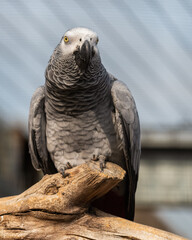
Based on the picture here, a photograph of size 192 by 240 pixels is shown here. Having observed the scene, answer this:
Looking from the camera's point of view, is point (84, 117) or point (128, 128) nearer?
point (84, 117)

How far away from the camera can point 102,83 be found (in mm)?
2736

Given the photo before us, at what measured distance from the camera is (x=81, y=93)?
8.84ft

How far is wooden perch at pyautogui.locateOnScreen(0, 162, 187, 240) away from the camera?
7.40 feet

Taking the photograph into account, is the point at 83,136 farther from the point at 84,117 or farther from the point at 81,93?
the point at 81,93

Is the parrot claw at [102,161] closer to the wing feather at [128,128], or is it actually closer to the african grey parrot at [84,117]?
the african grey parrot at [84,117]

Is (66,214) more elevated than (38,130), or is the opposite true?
(38,130)

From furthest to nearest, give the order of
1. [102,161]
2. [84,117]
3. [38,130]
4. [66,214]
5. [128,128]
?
[38,130] < [128,128] < [84,117] < [102,161] < [66,214]

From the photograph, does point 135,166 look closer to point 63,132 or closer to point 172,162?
point 63,132

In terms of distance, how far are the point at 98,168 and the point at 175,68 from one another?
468 centimetres

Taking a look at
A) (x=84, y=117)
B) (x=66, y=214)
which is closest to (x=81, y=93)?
(x=84, y=117)

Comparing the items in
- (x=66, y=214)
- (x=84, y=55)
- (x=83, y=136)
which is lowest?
(x=66, y=214)

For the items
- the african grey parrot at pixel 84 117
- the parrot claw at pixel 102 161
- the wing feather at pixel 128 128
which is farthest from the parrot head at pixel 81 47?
the parrot claw at pixel 102 161

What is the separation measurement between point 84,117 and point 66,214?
82cm

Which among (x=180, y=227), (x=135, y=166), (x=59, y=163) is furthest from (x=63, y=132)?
(x=180, y=227)
